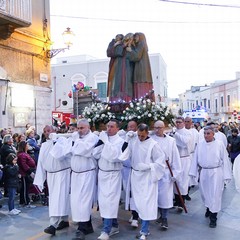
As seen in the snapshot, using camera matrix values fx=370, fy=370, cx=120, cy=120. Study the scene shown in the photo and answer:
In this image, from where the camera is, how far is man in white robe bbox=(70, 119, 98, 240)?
227 inches

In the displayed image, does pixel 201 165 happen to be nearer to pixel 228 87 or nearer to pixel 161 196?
pixel 161 196

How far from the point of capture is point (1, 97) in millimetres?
12469

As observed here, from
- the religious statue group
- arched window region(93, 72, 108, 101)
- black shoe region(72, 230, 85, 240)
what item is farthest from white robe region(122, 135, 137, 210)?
arched window region(93, 72, 108, 101)

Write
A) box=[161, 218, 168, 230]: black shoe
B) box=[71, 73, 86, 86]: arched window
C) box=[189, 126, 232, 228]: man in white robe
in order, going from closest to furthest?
box=[161, 218, 168, 230]: black shoe → box=[189, 126, 232, 228]: man in white robe → box=[71, 73, 86, 86]: arched window

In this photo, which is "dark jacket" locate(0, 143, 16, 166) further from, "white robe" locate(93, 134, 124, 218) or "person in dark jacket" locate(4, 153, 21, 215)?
"white robe" locate(93, 134, 124, 218)

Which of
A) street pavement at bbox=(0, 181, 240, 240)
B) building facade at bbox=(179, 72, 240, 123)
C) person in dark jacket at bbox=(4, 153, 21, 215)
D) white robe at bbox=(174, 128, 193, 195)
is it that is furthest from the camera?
building facade at bbox=(179, 72, 240, 123)

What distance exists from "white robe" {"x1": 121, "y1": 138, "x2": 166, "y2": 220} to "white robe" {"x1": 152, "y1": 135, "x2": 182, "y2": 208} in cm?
50

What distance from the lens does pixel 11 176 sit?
742 cm

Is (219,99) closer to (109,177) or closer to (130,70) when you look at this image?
(130,70)

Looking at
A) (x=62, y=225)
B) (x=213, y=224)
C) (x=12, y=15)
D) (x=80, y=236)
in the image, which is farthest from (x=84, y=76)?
(x=80, y=236)

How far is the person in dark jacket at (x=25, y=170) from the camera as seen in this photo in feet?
26.2

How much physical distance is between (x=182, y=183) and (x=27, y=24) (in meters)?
7.64

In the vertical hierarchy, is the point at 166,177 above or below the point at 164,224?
above

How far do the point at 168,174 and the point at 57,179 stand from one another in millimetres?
1912
